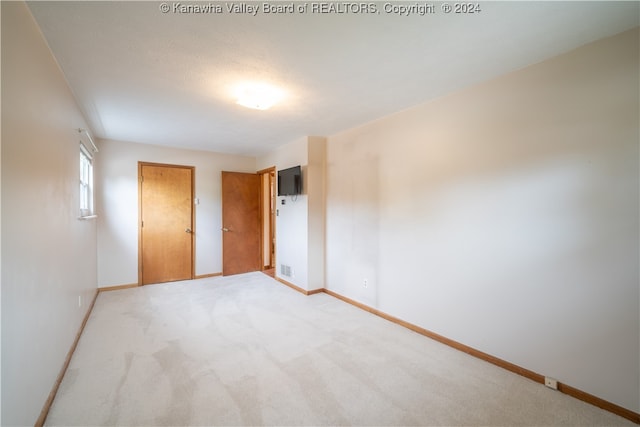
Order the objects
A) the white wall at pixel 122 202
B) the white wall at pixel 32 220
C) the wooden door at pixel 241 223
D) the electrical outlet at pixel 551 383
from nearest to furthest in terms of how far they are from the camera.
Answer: the white wall at pixel 32 220 < the electrical outlet at pixel 551 383 < the white wall at pixel 122 202 < the wooden door at pixel 241 223

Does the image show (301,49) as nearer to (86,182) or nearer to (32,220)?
(32,220)

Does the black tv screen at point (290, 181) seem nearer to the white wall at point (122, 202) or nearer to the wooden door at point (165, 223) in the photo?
the white wall at point (122, 202)

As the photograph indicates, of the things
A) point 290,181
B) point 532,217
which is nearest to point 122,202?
point 290,181

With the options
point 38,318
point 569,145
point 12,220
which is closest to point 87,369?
point 38,318

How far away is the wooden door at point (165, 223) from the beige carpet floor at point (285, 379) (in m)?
1.36

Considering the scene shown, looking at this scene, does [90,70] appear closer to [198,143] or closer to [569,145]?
[198,143]

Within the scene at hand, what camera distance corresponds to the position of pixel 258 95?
8.14 ft

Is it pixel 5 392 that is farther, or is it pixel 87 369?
pixel 87 369

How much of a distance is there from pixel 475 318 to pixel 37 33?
3.70 metres

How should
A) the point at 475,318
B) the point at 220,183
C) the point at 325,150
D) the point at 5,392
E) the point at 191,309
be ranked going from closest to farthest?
the point at 5,392, the point at 475,318, the point at 191,309, the point at 325,150, the point at 220,183

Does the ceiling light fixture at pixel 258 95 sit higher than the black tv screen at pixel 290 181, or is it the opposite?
the ceiling light fixture at pixel 258 95

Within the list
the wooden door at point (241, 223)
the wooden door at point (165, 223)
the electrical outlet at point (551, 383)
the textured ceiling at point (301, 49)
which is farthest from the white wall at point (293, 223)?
the electrical outlet at point (551, 383)

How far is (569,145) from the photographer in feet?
6.15

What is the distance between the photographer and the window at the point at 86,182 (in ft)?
10.5
